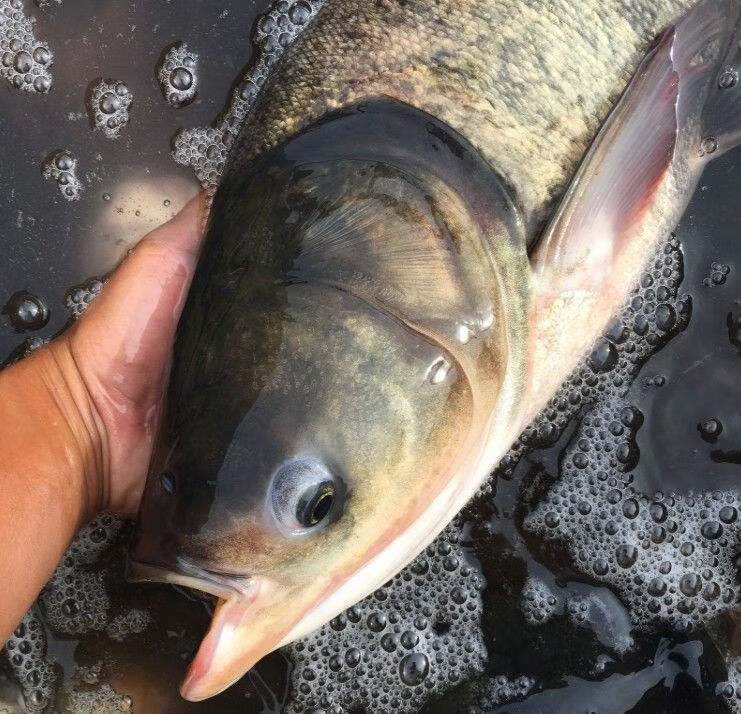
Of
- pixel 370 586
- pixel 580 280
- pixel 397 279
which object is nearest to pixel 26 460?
pixel 370 586

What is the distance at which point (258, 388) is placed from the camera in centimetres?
136

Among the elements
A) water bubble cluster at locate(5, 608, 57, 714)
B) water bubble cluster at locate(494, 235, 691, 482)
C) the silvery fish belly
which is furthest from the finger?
water bubble cluster at locate(494, 235, 691, 482)

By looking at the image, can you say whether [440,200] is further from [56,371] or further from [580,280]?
[56,371]

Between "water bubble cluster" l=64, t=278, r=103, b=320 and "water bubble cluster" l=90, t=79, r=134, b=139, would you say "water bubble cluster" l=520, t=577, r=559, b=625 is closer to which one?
"water bubble cluster" l=64, t=278, r=103, b=320

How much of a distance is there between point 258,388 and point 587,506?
3.93 feet

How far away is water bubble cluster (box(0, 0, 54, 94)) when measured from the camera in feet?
7.57

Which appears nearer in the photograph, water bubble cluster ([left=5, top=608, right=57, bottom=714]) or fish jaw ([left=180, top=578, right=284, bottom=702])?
fish jaw ([left=180, top=578, right=284, bottom=702])

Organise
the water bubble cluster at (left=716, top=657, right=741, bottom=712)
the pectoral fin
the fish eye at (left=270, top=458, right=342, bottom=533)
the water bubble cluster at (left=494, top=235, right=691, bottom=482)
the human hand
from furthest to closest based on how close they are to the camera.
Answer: the water bubble cluster at (left=494, top=235, right=691, bottom=482) → the water bubble cluster at (left=716, top=657, right=741, bottom=712) → the human hand → the pectoral fin → the fish eye at (left=270, top=458, right=342, bottom=533)

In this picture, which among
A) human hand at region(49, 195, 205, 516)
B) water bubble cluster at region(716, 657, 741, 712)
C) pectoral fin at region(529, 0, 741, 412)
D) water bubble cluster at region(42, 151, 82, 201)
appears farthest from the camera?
water bubble cluster at region(42, 151, 82, 201)

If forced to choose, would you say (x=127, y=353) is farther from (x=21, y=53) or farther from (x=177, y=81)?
(x=21, y=53)

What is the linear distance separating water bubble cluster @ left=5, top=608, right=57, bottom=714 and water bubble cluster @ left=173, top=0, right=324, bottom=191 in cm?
138

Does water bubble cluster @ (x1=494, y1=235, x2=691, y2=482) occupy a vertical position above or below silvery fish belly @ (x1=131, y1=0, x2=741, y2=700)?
below

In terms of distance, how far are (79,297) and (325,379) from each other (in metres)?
1.20

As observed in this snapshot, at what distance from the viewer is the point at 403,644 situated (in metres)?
2.11
